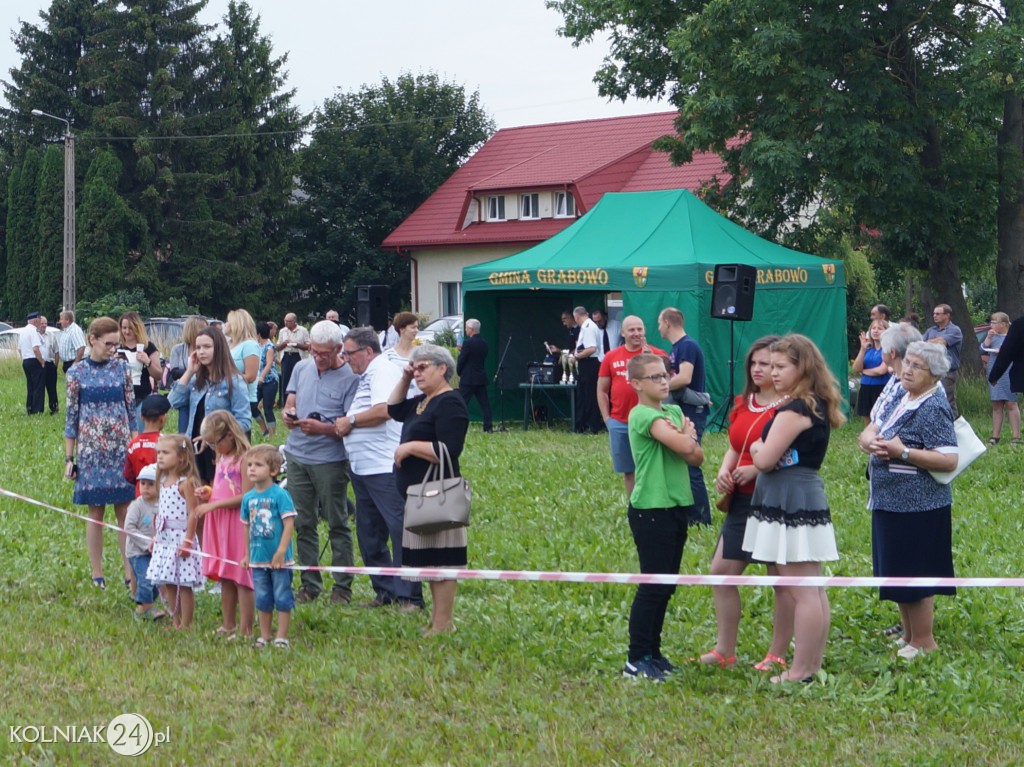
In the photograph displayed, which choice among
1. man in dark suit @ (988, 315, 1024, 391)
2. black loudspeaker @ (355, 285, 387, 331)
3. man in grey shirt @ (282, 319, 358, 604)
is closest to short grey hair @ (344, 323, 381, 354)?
man in grey shirt @ (282, 319, 358, 604)

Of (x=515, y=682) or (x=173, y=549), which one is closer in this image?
(x=515, y=682)

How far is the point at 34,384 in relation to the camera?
1992cm

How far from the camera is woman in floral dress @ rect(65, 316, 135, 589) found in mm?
8008

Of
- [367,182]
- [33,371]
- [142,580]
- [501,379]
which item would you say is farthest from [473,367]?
[367,182]


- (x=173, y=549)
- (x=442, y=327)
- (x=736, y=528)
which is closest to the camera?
(x=736, y=528)

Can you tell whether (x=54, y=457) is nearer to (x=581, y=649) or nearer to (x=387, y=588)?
(x=387, y=588)

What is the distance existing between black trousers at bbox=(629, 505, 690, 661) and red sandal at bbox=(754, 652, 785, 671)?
50cm

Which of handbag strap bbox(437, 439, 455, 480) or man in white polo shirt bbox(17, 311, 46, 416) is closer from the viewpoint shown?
handbag strap bbox(437, 439, 455, 480)

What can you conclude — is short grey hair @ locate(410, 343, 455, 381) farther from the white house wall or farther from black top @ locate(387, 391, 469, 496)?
the white house wall

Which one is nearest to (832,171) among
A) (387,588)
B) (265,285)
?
(387,588)

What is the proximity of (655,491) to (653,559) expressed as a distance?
33 centimetres

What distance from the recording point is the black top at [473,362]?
684 inches

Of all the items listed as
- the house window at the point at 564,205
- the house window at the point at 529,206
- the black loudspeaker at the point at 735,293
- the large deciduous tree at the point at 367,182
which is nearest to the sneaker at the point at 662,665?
the black loudspeaker at the point at 735,293

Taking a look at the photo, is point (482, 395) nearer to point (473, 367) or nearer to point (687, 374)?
point (473, 367)
